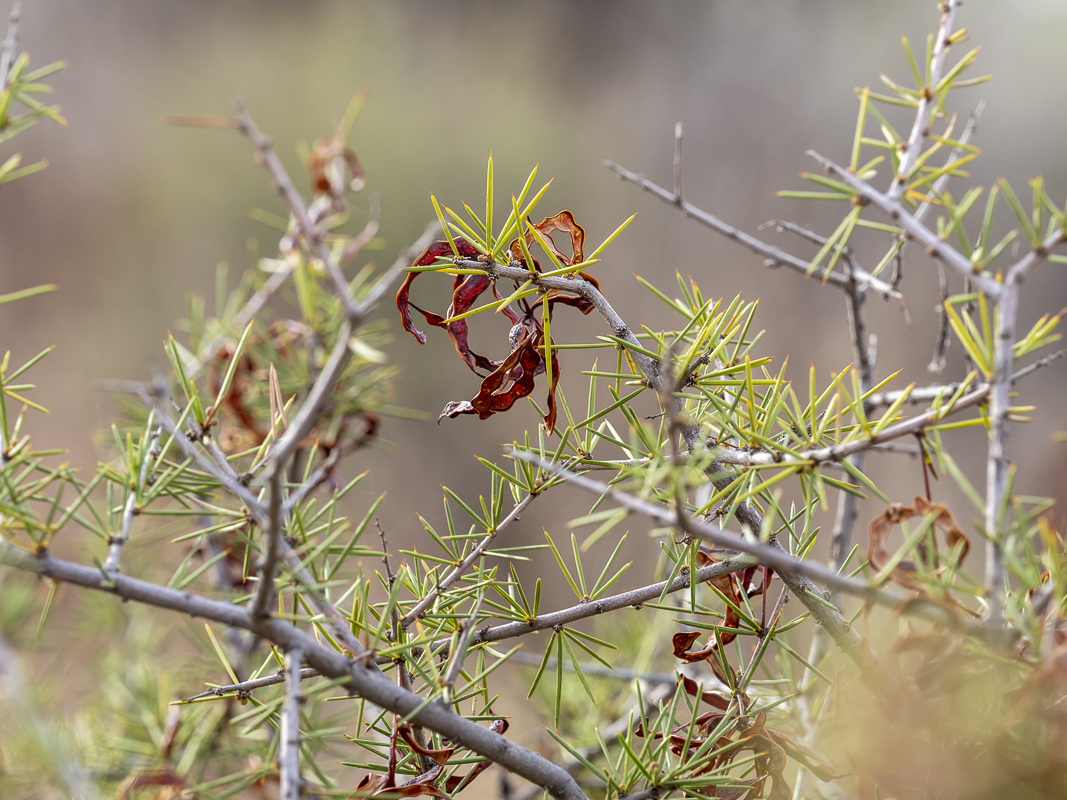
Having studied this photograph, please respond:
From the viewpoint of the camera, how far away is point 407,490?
103cm

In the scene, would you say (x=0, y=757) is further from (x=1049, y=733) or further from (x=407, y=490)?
(x=407, y=490)

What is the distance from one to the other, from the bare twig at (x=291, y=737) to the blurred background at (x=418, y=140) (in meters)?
0.86

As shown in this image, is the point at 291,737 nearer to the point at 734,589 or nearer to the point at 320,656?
the point at 320,656

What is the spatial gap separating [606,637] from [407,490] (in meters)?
0.56

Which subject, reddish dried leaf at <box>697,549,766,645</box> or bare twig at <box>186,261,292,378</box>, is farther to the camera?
bare twig at <box>186,261,292,378</box>

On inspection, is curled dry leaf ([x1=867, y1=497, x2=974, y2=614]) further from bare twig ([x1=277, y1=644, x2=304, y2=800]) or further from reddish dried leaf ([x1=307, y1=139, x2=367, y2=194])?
reddish dried leaf ([x1=307, y1=139, x2=367, y2=194])

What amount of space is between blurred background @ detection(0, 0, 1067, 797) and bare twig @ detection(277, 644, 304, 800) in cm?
86

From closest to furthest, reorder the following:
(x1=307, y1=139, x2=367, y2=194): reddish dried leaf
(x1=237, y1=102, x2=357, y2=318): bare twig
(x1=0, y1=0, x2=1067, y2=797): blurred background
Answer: (x1=237, y1=102, x2=357, y2=318): bare twig, (x1=307, y1=139, x2=367, y2=194): reddish dried leaf, (x1=0, y1=0, x2=1067, y2=797): blurred background

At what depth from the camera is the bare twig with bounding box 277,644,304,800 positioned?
0.12 meters

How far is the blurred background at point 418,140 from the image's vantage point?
1.02 metres

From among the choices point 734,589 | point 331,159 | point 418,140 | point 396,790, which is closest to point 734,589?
point 734,589

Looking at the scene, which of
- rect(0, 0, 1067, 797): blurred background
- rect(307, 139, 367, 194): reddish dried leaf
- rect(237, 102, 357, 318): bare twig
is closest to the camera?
rect(237, 102, 357, 318): bare twig

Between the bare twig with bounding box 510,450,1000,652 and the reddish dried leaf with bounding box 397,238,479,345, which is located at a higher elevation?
the reddish dried leaf with bounding box 397,238,479,345

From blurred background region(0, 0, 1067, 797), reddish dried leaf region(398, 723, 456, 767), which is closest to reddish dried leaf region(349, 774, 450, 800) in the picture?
reddish dried leaf region(398, 723, 456, 767)
